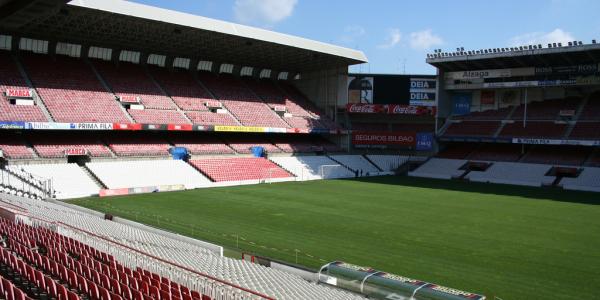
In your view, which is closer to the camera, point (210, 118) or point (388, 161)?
point (210, 118)

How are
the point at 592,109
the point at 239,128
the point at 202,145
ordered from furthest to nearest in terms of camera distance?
the point at 592,109
the point at 239,128
the point at 202,145

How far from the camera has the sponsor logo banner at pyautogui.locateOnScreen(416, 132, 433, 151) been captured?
2149 inches

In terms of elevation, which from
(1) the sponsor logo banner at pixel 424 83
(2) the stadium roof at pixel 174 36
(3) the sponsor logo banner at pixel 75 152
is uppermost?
(2) the stadium roof at pixel 174 36

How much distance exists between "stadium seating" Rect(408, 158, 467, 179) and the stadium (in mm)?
275

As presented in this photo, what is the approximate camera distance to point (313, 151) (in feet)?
181

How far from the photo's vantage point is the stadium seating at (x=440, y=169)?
51219 millimetres

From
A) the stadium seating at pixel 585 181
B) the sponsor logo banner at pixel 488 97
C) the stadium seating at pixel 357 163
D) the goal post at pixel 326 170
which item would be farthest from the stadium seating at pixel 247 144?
the stadium seating at pixel 585 181

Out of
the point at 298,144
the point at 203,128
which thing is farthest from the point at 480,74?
the point at 203,128

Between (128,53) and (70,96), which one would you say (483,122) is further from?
(70,96)

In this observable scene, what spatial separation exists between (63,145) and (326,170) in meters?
24.9

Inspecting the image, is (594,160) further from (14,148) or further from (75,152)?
(14,148)

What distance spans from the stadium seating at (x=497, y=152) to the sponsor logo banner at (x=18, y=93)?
144ft

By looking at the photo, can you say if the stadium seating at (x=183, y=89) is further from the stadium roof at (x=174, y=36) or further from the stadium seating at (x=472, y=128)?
the stadium seating at (x=472, y=128)

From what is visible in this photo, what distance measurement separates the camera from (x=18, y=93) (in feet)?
122
